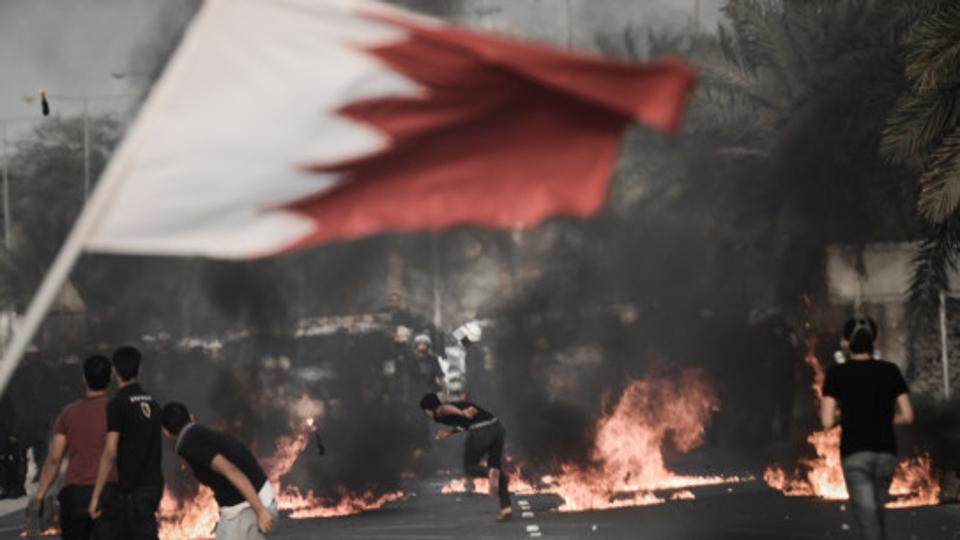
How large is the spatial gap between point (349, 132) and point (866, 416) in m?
5.73

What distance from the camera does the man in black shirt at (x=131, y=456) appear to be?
11.6 meters

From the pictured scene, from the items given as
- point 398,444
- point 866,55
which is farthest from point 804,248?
point 398,444

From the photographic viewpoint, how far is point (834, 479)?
23328 millimetres

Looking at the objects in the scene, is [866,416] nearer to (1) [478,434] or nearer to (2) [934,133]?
(2) [934,133]

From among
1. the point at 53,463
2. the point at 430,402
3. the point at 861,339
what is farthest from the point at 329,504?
the point at 861,339

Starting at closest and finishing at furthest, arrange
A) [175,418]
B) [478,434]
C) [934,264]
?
[175,418]
[934,264]
[478,434]

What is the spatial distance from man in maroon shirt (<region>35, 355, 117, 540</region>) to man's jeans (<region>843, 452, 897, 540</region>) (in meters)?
3.57

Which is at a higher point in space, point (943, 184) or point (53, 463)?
point (943, 184)

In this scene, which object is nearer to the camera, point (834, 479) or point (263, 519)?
point (263, 519)

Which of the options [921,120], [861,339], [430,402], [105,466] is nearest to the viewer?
[861,339]

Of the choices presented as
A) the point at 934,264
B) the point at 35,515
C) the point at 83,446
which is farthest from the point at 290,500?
the point at 83,446

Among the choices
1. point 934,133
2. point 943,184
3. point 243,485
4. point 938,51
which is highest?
point 938,51

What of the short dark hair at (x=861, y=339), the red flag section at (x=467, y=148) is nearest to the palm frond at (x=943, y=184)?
the short dark hair at (x=861, y=339)

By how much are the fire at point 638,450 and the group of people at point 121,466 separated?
11801 millimetres
